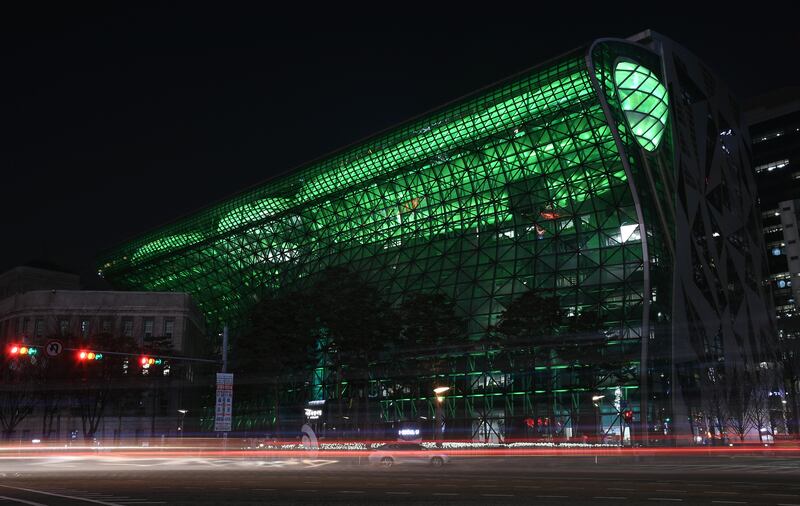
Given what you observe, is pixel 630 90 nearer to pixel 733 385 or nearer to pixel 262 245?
pixel 733 385

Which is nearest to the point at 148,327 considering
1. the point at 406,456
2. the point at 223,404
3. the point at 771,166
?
the point at 223,404

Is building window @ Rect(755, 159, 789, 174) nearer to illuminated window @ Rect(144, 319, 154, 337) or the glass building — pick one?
the glass building

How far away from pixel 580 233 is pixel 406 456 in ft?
136

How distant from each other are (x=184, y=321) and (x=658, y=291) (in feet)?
236

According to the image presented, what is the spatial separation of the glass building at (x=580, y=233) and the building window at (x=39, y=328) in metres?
43.1

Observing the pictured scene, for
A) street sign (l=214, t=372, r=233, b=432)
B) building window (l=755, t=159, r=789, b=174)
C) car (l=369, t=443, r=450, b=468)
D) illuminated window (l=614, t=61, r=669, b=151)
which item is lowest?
car (l=369, t=443, r=450, b=468)

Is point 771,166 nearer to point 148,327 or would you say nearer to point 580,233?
point 580,233

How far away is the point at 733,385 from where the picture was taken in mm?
72062

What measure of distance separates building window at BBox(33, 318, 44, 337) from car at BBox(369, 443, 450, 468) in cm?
8033

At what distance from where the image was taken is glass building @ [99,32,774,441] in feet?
224

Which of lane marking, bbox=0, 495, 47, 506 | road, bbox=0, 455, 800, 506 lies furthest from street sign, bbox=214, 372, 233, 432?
lane marking, bbox=0, 495, 47, 506

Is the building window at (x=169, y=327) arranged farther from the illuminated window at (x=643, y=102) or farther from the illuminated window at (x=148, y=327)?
the illuminated window at (x=643, y=102)

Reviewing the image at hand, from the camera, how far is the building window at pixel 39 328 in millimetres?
107312

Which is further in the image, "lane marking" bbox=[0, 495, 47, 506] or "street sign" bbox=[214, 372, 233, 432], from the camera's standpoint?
"street sign" bbox=[214, 372, 233, 432]
